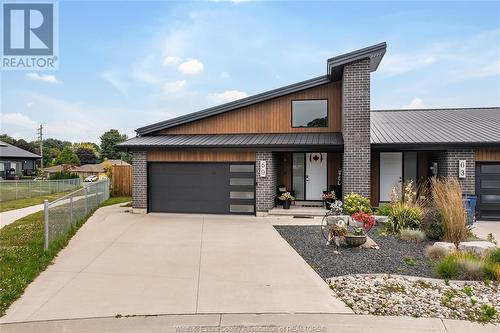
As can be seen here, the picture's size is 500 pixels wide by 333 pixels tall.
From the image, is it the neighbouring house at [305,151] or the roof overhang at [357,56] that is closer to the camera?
the roof overhang at [357,56]

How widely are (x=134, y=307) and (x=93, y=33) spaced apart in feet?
45.3

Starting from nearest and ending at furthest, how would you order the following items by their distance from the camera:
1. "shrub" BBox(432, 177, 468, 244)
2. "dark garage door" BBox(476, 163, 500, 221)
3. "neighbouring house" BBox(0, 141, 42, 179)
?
1. "shrub" BBox(432, 177, 468, 244)
2. "dark garage door" BBox(476, 163, 500, 221)
3. "neighbouring house" BBox(0, 141, 42, 179)

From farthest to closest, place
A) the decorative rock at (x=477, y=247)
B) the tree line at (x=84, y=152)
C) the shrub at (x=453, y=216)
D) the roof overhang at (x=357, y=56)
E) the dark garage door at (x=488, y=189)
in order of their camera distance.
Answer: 1. the tree line at (x=84, y=152)
2. the dark garage door at (x=488, y=189)
3. the roof overhang at (x=357, y=56)
4. the shrub at (x=453, y=216)
5. the decorative rock at (x=477, y=247)

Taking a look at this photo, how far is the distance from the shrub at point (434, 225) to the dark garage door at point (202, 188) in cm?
617

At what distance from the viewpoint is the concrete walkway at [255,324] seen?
3.75 m

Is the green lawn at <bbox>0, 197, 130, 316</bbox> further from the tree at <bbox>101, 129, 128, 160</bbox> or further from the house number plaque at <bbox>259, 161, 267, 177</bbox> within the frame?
the tree at <bbox>101, 129, 128, 160</bbox>

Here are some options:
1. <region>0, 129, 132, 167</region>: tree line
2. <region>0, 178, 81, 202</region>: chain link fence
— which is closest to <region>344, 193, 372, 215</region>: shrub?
<region>0, 178, 81, 202</region>: chain link fence

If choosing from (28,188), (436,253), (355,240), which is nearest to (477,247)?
(436,253)

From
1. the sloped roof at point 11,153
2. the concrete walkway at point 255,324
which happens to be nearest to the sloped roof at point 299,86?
the concrete walkway at point 255,324

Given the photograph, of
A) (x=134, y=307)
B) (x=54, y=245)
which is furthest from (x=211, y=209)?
(x=134, y=307)

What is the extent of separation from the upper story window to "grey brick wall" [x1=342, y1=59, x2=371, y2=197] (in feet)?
5.26

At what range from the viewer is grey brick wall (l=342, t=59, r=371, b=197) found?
38.0 feet

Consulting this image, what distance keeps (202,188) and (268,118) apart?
4027 millimetres

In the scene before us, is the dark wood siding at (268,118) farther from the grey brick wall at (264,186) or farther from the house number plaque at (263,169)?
the house number plaque at (263,169)
